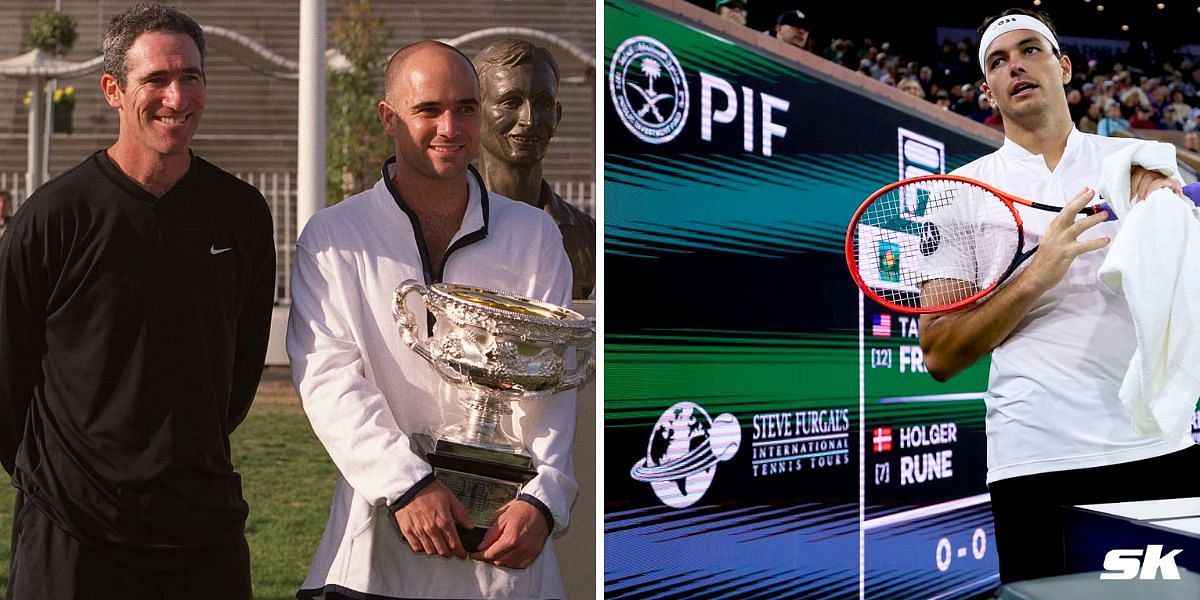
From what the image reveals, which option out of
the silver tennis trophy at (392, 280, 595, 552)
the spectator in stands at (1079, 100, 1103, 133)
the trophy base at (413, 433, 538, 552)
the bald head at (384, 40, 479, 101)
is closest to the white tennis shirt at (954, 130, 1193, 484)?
the spectator in stands at (1079, 100, 1103, 133)

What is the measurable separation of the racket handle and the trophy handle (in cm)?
195

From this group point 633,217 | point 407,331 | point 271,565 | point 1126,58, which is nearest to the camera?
point 407,331

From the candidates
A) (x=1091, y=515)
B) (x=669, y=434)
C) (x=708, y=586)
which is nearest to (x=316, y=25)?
(x=669, y=434)

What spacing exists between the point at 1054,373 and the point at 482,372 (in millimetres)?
1805

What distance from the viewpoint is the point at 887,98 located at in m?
4.77

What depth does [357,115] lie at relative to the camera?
4.66 m

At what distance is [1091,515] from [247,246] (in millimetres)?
2557

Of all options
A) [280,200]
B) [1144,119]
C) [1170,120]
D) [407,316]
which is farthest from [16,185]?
[1170,120]

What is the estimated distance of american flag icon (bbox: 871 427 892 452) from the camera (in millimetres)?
4602

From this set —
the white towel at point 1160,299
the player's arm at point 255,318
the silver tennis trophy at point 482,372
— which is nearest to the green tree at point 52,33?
the player's arm at point 255,318

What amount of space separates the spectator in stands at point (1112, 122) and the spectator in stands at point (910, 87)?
652 mm

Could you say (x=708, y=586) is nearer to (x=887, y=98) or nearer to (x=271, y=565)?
(x=887, y=98)

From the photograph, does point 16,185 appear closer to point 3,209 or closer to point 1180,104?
point 3,209

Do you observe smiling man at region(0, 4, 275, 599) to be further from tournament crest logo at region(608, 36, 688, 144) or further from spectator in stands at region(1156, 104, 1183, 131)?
spectator in stands at region(1156, 104, 1183, 131)
